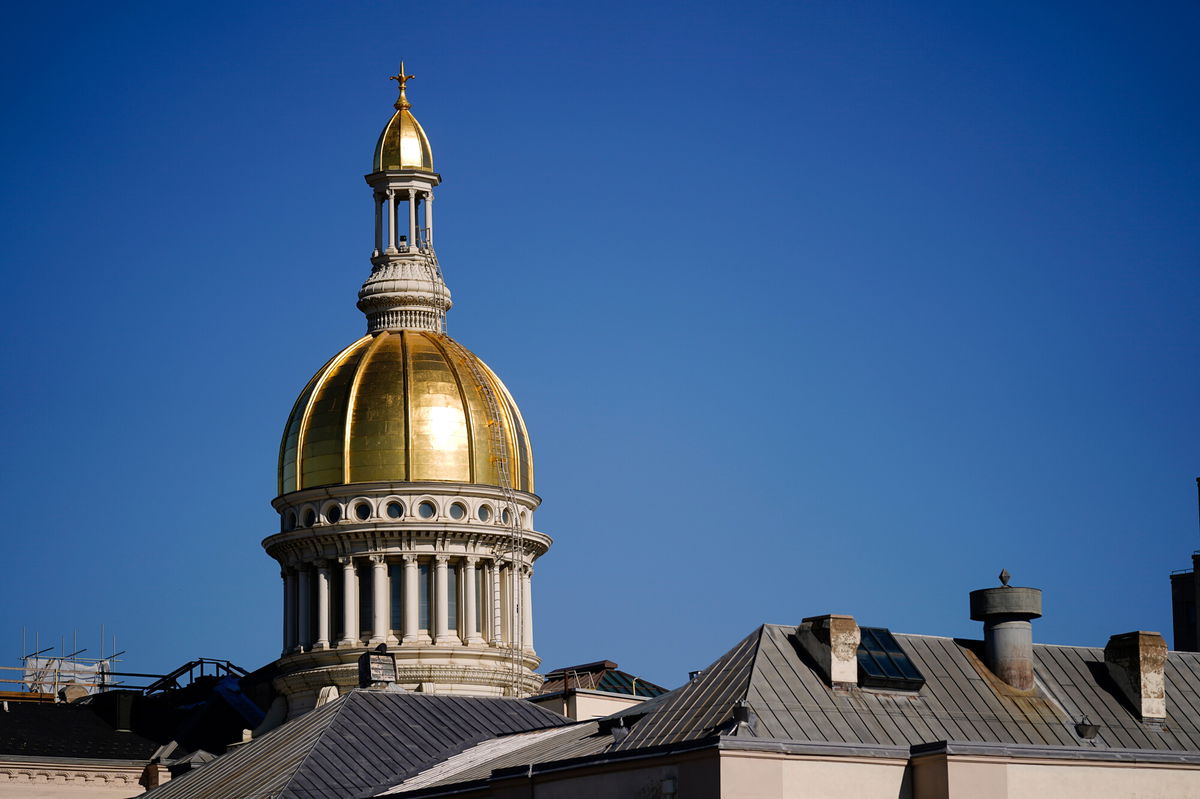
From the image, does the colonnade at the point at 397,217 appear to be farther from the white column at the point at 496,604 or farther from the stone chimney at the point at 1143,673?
the stone chimney at the point at 1143,673

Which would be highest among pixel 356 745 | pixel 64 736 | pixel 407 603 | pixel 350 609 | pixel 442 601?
pixel 442 601

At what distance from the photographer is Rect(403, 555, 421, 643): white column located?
8962 centimetres

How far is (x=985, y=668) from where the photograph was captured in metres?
46.5

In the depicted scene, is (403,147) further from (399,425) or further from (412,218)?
(399,425)

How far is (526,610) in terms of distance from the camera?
9306cm

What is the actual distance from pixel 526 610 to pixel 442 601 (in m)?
4.18

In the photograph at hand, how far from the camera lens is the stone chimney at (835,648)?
43.5 metres

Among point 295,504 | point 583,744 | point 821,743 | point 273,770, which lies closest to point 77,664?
point 295,504

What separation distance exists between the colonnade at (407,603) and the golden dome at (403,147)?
1746 cm

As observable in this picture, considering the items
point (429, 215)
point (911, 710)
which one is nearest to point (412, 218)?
point (429, 215)

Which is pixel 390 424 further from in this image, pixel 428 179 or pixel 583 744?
pixel 583 744

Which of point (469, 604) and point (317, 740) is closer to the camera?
point (317, 740)

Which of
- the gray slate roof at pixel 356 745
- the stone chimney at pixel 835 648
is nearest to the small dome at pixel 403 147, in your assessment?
the gray slate roof at pixel 356 745

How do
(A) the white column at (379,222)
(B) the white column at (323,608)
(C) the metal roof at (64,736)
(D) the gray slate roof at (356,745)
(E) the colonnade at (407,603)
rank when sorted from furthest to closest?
(A) the white column at (379,222) → (B) the white column at (323,608) → (E) the colonnade at (407,603) → (C) the metal roof at (64,736) → (D) the gray slate roof at (356,745)
